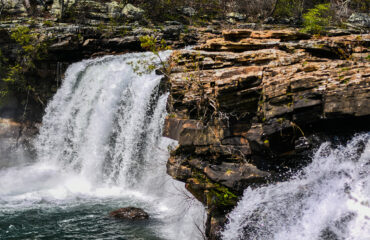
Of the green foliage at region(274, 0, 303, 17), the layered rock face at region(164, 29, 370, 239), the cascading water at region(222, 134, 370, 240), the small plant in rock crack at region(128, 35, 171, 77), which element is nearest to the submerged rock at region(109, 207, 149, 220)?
the layered rock face at region(164, 29, 370, 239)

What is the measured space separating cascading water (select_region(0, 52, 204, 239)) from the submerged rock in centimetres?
26

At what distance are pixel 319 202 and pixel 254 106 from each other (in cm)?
239

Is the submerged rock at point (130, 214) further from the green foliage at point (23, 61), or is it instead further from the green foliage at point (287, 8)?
the green foliage at point (287, 8)

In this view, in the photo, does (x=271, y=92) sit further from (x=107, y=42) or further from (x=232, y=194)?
(x=107, y=42)

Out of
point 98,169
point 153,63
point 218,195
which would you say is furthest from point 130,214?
point 153,63

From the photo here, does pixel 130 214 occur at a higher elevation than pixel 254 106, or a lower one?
lower

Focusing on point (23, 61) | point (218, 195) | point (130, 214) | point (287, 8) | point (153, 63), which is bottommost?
point (130, 214)

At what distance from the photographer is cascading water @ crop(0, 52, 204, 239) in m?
9.36

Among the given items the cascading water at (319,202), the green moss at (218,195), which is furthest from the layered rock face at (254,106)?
the cascading water at (319,202)

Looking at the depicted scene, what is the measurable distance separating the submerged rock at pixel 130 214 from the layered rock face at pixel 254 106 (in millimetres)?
2261

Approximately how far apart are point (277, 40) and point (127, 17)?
14246 millimetres

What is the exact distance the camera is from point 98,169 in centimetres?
1388

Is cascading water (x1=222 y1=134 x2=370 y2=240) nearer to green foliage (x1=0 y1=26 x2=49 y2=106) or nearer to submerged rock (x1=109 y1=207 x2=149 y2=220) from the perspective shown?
submerged rock (x1=109 y1=207 x2=149 y2=220)

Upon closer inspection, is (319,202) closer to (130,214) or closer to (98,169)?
(130,214)
